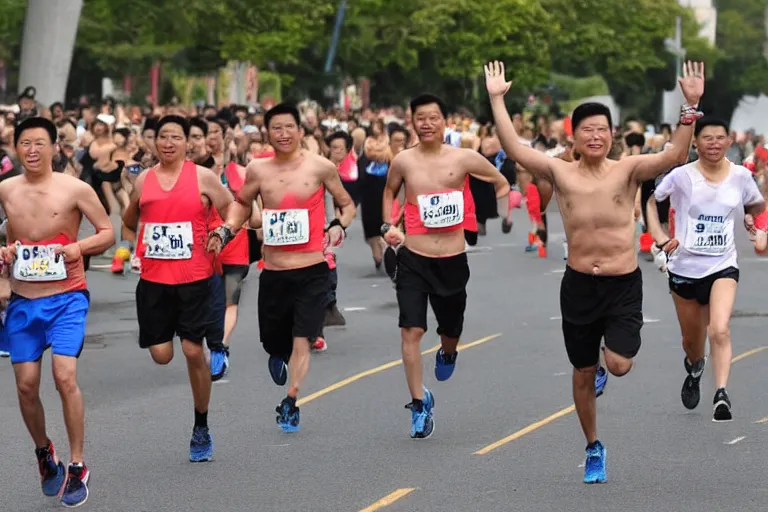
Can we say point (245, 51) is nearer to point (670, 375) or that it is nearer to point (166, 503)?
point (670, 375)

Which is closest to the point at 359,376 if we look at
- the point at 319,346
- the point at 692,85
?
the point at 319,346

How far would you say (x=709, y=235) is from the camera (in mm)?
11594

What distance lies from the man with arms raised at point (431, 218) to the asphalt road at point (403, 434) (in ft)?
2.43

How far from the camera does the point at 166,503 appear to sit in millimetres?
9172

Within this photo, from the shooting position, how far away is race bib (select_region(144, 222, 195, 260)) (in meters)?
10.1

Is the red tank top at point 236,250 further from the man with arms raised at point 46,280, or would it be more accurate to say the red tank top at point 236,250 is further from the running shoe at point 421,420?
the man with arms raised at point 46,280

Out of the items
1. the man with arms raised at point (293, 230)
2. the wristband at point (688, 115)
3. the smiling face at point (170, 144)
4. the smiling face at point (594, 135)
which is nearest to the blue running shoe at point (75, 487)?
the smiling face at point (170, 144)

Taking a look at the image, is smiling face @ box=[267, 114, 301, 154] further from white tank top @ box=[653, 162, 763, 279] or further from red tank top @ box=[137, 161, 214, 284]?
white tank top @ box=[653, 162, 763, 279]

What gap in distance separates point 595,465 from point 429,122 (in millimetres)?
2688

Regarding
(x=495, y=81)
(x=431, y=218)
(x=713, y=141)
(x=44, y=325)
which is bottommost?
(x=44, y=325)

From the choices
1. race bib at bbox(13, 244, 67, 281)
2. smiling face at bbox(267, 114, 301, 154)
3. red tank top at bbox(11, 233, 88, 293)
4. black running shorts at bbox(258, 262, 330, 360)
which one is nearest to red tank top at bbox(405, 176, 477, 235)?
black running shorts at bbox(258, 262, 330, 360)

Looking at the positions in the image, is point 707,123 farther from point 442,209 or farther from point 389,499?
point 389,499

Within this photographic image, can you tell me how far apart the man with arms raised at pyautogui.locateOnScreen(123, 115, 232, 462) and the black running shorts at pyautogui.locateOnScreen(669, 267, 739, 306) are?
119 inches

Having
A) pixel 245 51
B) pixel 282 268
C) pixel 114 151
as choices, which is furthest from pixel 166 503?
pixel 245 51
